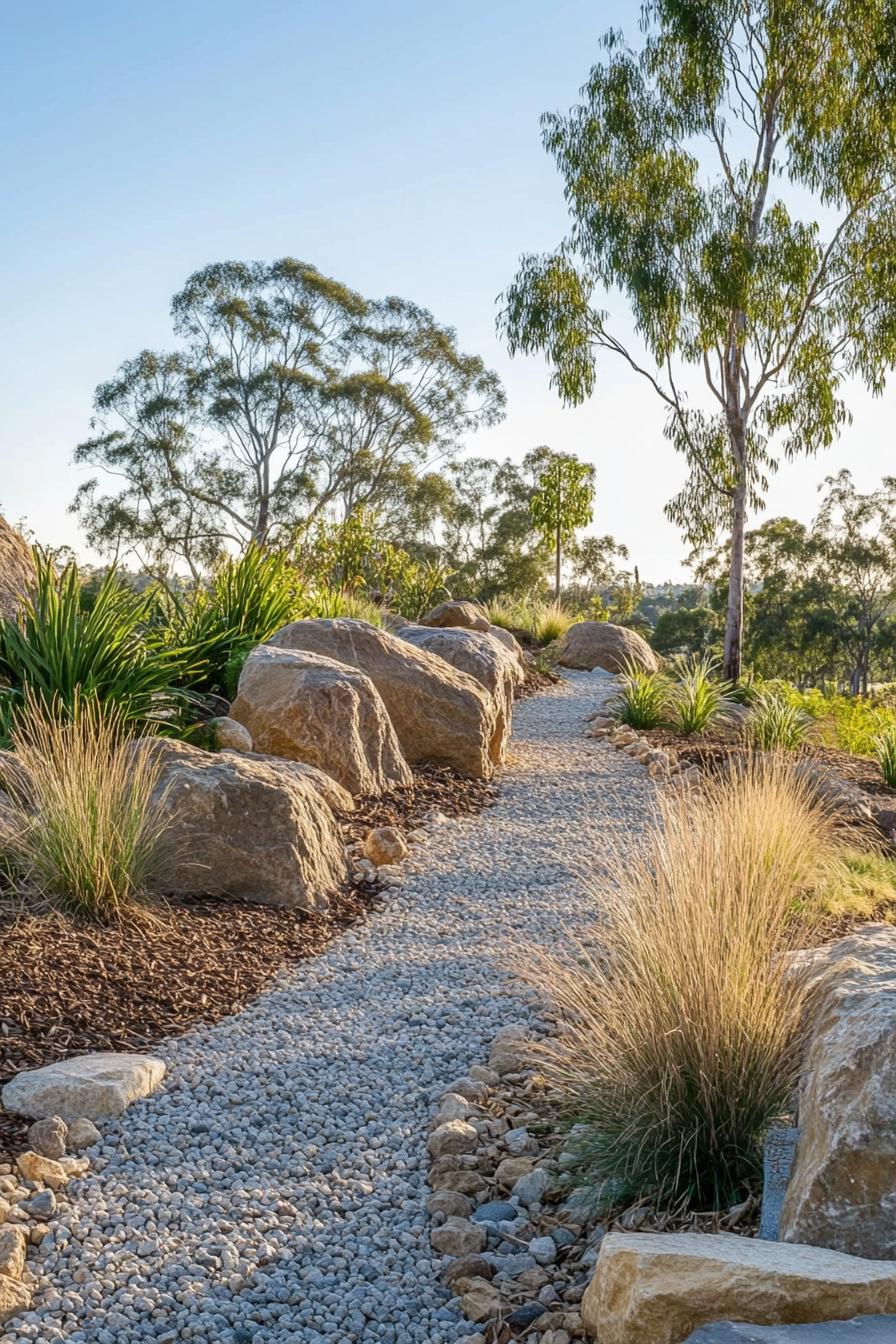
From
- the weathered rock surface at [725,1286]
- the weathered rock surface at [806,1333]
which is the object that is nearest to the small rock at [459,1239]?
the weathered rock surface at [725,1286]

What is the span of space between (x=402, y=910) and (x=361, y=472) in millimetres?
23181

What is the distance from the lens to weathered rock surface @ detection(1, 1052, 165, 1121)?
305 cm

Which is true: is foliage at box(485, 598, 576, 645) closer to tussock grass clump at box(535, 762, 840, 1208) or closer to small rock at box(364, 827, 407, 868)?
small rock at box(364, 827, 407, 868)

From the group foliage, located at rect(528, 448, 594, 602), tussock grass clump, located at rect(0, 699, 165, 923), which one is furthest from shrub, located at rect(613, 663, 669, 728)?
foliage, located at rect(528, 448, 594, 602)

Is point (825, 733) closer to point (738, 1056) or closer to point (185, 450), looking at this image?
point (738, 1056)

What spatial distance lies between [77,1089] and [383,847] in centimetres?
270

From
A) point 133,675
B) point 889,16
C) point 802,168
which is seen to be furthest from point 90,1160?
point 889,16

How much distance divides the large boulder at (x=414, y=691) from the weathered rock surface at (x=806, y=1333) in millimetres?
5618

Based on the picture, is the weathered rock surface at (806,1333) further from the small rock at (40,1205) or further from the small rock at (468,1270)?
the small rock at (40,1205)

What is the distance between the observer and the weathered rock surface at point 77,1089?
3047 millimetres

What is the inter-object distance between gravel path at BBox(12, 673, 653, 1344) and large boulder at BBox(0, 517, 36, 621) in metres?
3.68

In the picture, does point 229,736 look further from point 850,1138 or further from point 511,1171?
point 850,1138

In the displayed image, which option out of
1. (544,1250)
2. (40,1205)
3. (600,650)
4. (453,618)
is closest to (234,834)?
(40,1205)

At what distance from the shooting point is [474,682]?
26.0ft
